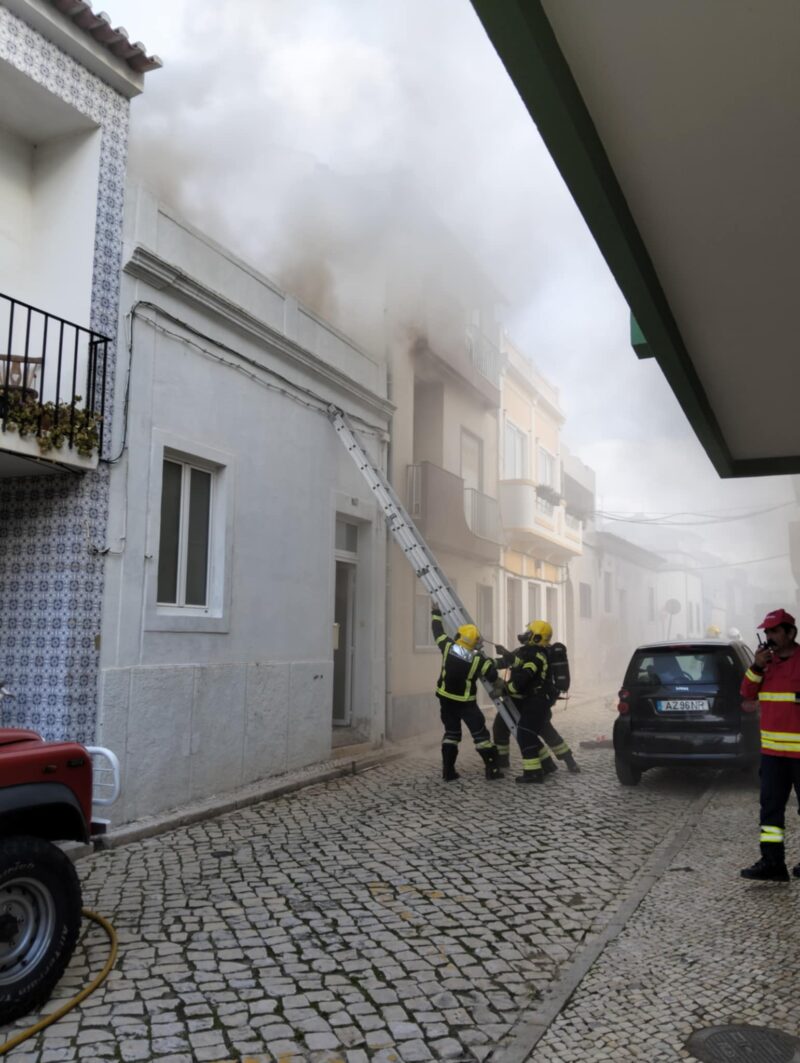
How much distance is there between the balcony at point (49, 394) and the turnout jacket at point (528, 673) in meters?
4.68

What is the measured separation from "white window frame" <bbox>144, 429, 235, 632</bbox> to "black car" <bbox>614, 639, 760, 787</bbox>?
4167mm

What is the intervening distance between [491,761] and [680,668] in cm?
216

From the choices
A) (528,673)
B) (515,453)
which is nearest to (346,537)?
(528,673)

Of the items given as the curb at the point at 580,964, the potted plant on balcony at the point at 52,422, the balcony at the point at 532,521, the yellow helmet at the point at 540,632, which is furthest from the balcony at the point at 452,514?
the curb at the point at 580,964

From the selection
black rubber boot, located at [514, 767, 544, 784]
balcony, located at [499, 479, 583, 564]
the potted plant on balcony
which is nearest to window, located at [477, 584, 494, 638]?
balcony, located at [499, 479, 583, 564]

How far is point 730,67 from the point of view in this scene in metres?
2.76

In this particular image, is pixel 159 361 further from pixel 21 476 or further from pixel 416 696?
pixel 416 696

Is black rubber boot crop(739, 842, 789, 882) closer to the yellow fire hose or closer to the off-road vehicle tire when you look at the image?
the yellow fire hose

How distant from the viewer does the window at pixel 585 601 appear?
2661 centimetres

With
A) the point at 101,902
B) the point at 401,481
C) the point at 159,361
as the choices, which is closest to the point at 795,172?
the point at 101,902

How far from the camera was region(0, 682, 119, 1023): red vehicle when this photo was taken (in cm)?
349

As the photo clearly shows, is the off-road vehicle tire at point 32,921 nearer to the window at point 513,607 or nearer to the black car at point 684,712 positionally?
the black car at point 684,712

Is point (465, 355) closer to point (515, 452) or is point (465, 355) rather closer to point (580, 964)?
point (515, 452)

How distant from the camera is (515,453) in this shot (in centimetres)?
2030
